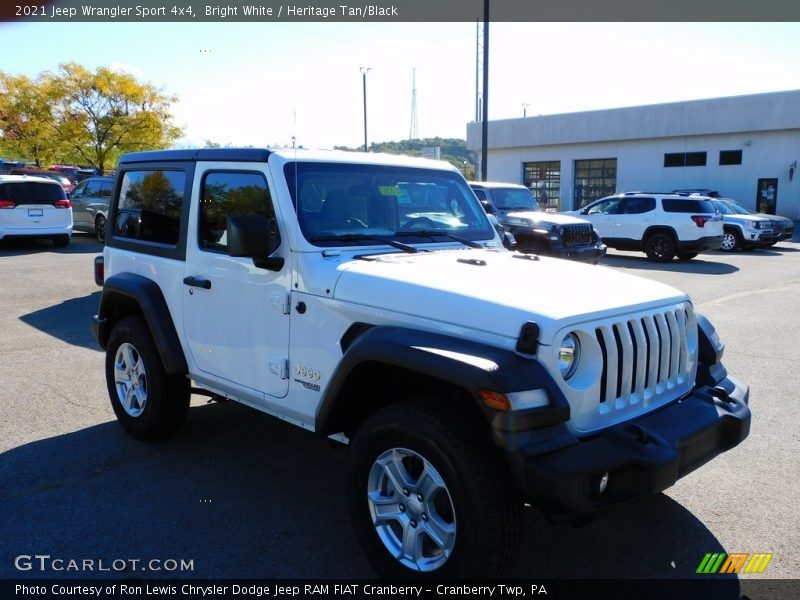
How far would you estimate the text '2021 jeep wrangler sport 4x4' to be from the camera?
279 centimetres

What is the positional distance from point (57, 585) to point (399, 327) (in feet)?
6.55

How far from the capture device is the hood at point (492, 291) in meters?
2.99

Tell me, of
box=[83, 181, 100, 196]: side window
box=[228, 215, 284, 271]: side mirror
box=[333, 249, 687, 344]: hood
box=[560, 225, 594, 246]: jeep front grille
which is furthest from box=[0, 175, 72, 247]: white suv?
box=[333, 249, 687, 344]: hood

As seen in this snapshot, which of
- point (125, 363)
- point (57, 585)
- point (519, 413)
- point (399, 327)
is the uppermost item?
point (399, 327)

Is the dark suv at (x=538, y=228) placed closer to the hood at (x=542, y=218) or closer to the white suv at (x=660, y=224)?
the hood at (x=542, y=218)

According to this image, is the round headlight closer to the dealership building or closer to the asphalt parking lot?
the asphalt parking lot

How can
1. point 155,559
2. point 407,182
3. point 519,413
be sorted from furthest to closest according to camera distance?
point 407,182, point 155,559, point 519,413

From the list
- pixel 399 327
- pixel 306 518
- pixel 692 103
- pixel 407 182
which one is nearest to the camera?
pixel 399 327

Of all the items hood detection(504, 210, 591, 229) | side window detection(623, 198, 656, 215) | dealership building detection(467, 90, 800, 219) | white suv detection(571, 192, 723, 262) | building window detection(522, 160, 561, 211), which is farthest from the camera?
building window detection(522, 160, 561, 211)

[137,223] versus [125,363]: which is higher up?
[137,223]

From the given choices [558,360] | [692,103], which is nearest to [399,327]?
[558,360]

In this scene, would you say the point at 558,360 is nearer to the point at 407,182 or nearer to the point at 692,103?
the point at 407,182

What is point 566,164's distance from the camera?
37938mm

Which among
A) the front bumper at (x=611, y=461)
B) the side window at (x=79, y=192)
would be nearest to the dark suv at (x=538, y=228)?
the front bumper at (x=611, y=461)
